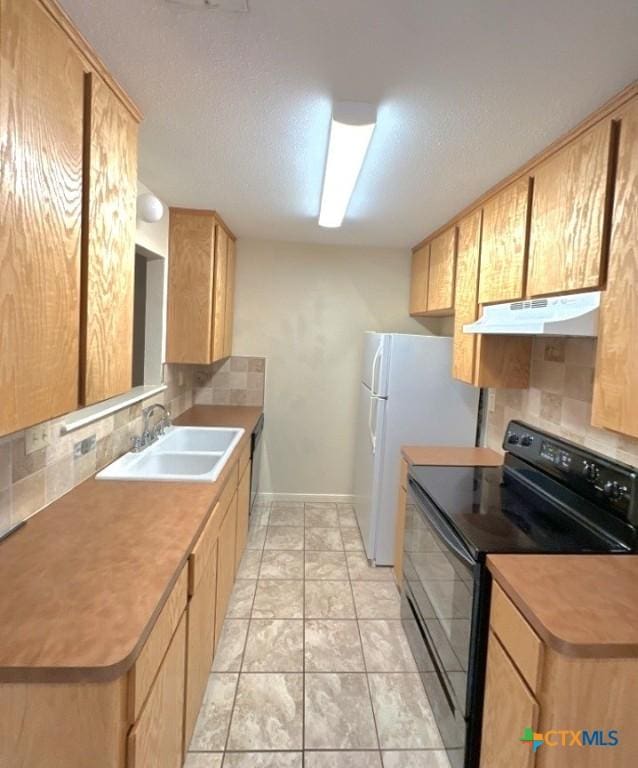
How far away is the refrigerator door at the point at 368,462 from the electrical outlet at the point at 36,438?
193cm

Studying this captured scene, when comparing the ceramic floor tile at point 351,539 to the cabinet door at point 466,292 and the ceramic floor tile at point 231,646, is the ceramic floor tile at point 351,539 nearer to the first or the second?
the ceramic floor tile at point 231,646

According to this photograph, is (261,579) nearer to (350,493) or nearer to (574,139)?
(350,493)

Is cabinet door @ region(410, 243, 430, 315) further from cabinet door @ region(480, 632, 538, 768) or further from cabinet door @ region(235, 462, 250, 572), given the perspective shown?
cabinet door @ region(480, 632, 538, 768)

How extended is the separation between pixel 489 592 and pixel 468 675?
0.94 ft

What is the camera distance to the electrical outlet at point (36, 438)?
145cm

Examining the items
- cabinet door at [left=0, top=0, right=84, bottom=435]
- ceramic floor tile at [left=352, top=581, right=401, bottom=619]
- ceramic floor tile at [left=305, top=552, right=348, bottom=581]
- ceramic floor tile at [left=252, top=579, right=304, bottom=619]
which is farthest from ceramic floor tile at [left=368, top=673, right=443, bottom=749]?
cabinet door at [left=0, top=0, right=84, bottom=435]

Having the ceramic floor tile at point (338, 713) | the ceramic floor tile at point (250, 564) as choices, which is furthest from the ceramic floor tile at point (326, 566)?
the ceramic floor tile at point (338, 713)

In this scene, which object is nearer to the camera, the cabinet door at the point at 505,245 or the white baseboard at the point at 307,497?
the cabinet door at the point at 505,245

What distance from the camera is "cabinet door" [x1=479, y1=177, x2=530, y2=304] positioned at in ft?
6.32

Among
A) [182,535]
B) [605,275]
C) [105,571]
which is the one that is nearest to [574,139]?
[605,275]

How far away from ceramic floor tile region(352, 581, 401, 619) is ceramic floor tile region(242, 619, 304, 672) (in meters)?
0.40

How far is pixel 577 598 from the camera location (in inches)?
46.2

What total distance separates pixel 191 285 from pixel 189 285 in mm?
14

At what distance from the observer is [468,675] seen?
1405 millimetres
